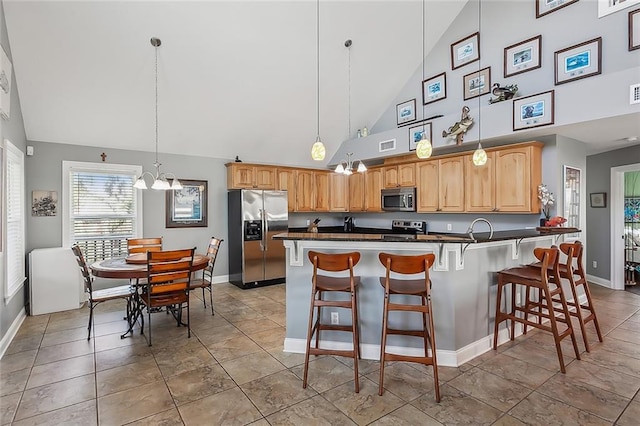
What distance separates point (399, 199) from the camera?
18.6 feet

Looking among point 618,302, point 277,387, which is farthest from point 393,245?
point 618,302

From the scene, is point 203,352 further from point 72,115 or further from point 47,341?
point 72,115

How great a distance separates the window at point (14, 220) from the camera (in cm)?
347

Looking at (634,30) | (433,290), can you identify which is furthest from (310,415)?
(634,30)

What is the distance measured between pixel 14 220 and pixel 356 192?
5.22m

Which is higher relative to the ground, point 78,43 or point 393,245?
point 78,43

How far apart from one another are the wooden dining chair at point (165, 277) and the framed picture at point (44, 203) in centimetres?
230

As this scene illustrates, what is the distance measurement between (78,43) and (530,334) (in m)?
5.87

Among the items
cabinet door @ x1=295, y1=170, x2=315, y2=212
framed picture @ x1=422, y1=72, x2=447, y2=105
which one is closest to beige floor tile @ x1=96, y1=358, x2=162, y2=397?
cabinet door @ x1=295, y1=170, x2=315, y2=212

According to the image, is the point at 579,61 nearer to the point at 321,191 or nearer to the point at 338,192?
the point at 338,192

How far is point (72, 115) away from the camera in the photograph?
4316 millimetres

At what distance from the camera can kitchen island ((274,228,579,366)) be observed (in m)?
2.77

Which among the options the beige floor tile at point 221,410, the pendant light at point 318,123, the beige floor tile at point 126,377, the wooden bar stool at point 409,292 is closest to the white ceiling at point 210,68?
the pendant light at point 318,123

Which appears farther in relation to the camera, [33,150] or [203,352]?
[33,150]
